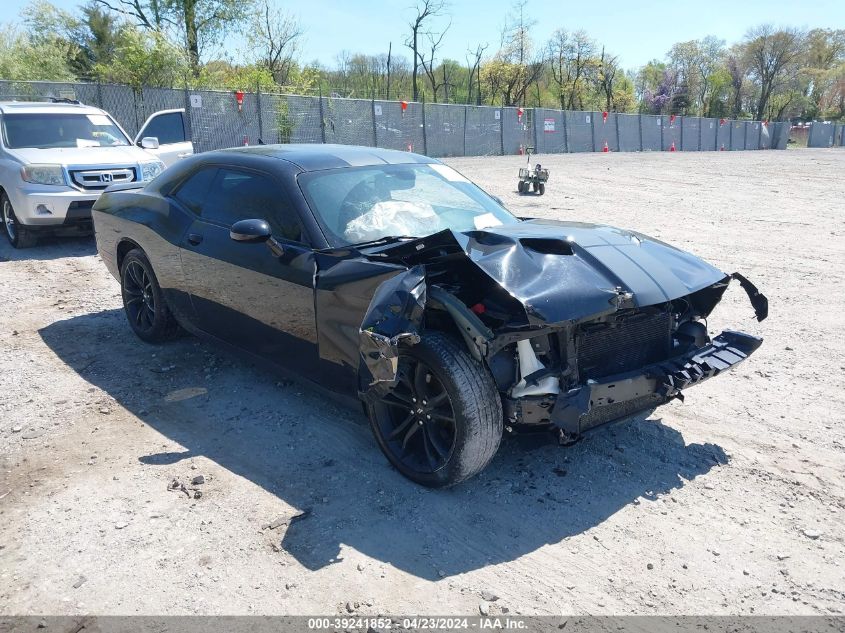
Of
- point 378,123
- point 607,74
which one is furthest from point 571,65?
point 378,123

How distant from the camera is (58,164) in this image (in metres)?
8.91

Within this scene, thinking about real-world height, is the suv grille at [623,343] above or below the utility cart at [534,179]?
below

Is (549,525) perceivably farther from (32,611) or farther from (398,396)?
(32,611)

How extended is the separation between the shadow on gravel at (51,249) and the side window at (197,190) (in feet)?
16.0

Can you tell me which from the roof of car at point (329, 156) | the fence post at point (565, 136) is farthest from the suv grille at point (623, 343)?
the fence post at point (565, 136)

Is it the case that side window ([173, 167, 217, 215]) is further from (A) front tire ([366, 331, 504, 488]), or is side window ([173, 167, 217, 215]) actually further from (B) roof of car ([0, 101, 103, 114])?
(B) roof of car ([0, 101, 103, 114])

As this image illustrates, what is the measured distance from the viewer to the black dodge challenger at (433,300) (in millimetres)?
3127

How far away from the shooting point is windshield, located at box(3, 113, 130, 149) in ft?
31.4

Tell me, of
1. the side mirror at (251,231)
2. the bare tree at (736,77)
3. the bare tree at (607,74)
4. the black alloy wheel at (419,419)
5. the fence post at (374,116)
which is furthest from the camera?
the bare tree at (736,77)

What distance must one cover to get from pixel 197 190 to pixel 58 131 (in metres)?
6.47

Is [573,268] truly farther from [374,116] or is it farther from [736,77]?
[736,77]

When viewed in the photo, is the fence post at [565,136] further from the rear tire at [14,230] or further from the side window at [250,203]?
the side window at [250,203]

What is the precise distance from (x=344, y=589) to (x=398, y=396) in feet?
3.37

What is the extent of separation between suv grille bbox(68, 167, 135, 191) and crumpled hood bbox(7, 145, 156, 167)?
99 mm
